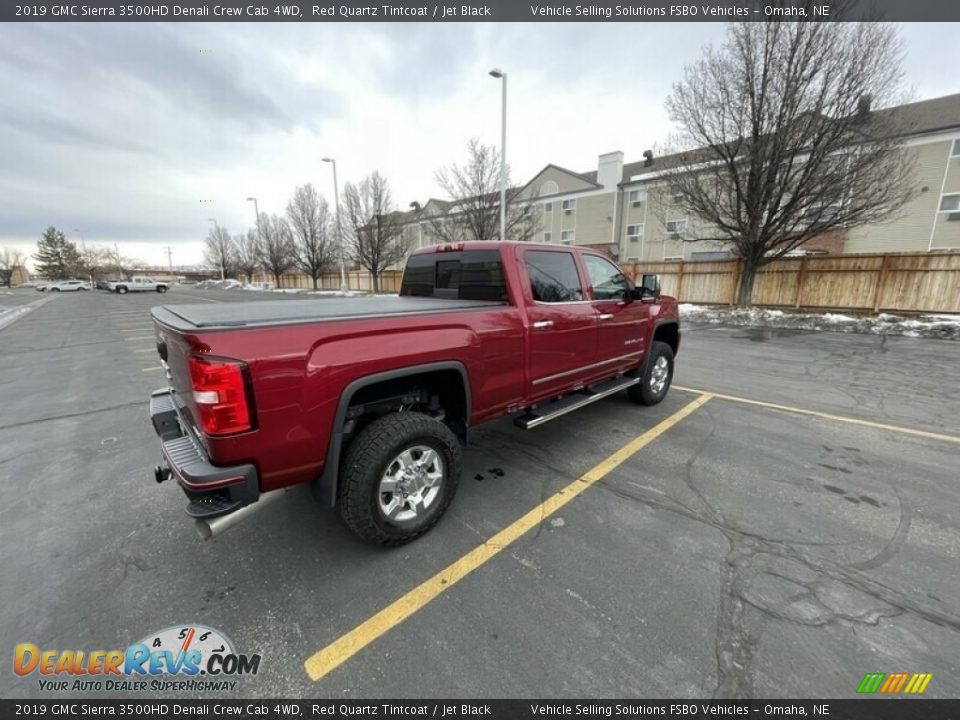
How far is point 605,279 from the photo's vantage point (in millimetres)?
4594

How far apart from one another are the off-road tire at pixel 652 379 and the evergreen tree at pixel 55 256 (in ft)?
348

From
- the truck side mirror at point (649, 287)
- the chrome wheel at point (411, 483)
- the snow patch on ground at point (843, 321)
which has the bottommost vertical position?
the snow patch on ground at point (843, 321)

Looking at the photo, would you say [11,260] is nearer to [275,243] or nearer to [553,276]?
[275,243]

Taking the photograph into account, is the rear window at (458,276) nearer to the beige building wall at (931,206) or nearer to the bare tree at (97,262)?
the beige building wall at (931,206)

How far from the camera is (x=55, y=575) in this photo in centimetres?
244

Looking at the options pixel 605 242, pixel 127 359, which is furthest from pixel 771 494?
pixel 605 242

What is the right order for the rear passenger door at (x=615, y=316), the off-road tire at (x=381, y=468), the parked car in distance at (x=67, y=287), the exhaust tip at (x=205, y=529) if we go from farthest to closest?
the parked car in distance at (x=67, y=287) < the rear passenger door at (x=615, y=316) < the off-road tire at (x=381, y=468) < the exhaust tip at (x=205, y=529)

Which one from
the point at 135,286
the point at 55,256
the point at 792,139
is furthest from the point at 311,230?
the point at 55,256

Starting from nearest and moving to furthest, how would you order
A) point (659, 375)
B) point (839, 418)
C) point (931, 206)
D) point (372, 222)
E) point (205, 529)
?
point (205, 529), point (839, 418), point (659, 375), point (931, 206), point (372, 222)

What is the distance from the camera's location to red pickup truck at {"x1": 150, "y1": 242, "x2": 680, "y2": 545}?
2.00 meters

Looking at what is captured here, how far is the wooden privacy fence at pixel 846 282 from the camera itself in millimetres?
13047

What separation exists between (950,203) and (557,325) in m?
30.0

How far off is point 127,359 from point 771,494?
1172 centimetres

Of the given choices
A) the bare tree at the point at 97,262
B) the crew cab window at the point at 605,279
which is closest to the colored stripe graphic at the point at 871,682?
the crew cab window at the point at 605,279
